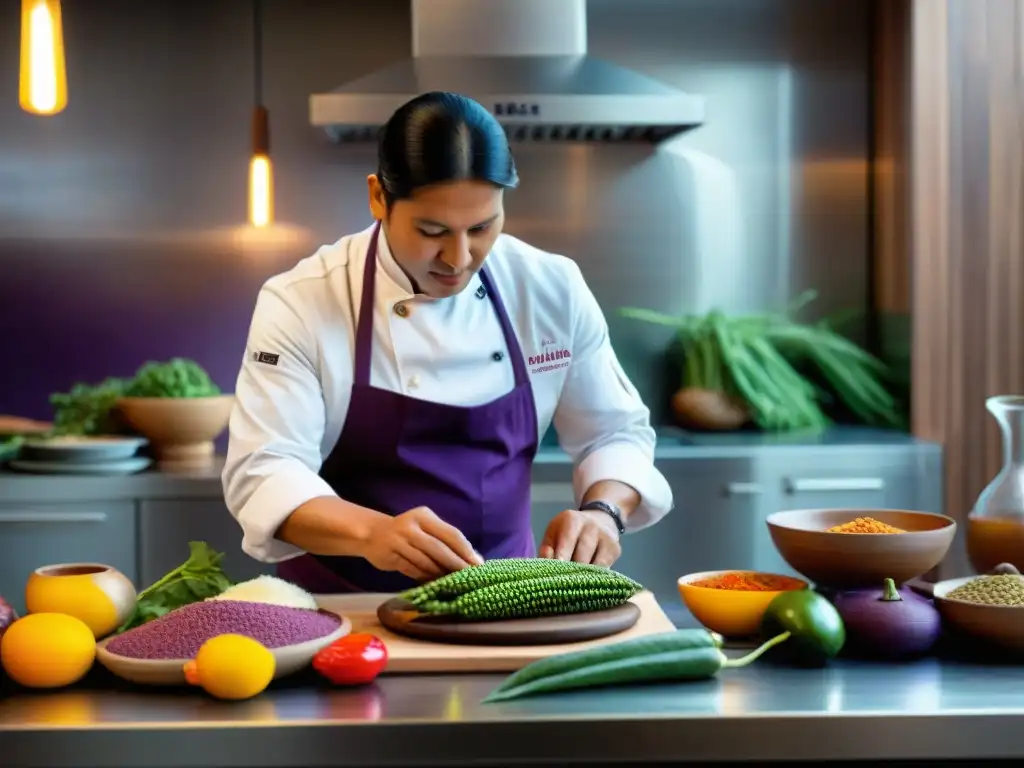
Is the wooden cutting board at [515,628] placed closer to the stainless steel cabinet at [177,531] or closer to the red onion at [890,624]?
the red onion at [890,624]

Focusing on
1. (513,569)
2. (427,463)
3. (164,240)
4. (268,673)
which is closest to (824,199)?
(164,240)

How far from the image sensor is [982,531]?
6.03 ft

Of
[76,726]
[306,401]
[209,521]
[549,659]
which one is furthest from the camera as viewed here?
[209,521]

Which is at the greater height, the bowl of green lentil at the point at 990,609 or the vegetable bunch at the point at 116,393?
the vegetable bunch at the point at 116,393

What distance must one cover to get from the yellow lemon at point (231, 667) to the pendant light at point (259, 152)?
245cm

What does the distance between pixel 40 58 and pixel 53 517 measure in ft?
5.06

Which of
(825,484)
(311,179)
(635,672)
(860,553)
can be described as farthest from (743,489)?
(635,672)

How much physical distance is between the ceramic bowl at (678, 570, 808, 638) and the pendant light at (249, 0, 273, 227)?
236 cm

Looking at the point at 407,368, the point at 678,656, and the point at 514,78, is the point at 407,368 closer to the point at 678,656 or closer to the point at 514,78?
the point at 678,656

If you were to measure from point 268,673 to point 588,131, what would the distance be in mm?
2715

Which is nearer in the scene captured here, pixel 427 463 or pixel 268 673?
pixel 268 673

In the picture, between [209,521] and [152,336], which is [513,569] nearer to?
[209,521]

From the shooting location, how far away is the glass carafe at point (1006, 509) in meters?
1.81

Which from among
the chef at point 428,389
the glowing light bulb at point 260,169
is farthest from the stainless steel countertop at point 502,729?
the glowing light bulb at point 260,169
